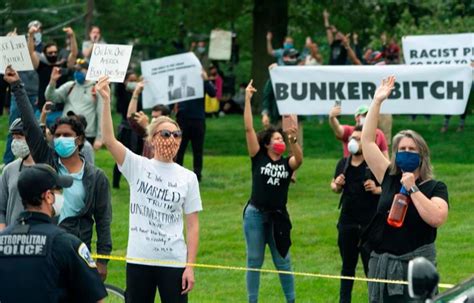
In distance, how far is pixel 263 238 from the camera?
1300 centimetres

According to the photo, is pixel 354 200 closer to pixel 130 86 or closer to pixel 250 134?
pixel 250 134

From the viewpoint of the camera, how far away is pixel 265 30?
3206 cm

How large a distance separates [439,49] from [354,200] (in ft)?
30.4

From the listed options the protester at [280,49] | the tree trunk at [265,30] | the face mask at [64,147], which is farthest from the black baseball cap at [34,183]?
the tree trunk at [265,30]

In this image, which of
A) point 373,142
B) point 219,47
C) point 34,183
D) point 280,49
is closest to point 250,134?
point 373,142

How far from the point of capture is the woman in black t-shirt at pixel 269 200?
12891 millimetres

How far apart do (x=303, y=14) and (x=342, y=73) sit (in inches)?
599

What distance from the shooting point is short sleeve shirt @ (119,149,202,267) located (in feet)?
32.5

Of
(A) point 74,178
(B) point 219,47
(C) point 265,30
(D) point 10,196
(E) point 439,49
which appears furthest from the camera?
(C) point 265,30

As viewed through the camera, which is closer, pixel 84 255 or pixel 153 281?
pixel 84 255

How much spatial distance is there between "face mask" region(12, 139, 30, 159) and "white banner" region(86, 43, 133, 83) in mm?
753

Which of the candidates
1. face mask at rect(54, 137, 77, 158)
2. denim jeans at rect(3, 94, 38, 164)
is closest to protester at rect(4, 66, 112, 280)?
face mask at rect(54, 137, 77, 158)

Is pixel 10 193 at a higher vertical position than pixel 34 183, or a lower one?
lower

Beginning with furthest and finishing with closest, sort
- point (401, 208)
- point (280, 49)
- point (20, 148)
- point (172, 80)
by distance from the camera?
point (280, 49) < point (172, 80) < point (20, 148) < point (401, 208)
